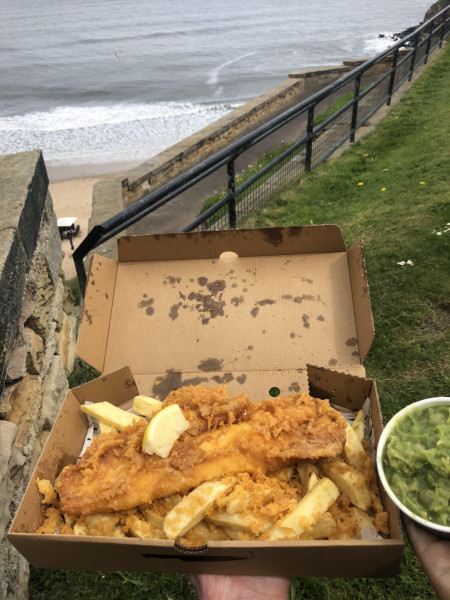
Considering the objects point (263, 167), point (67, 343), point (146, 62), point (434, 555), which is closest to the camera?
point (434, 555)

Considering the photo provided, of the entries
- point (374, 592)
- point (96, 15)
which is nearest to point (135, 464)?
point (374, 592)

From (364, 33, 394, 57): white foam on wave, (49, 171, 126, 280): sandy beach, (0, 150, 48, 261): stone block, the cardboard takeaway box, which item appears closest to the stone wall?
(0, 150, 48, 261): stone block

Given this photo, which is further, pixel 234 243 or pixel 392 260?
pixel 392 260

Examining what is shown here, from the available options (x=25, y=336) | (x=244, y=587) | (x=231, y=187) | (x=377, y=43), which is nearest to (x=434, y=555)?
(x=244, y=587)

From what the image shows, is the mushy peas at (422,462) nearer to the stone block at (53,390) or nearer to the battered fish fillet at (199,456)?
the battered fish fillet at (199,456)

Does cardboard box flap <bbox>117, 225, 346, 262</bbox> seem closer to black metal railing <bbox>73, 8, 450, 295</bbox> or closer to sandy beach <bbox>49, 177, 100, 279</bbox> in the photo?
black metal railing <bbox>73, 8, 450, 295</bbox>

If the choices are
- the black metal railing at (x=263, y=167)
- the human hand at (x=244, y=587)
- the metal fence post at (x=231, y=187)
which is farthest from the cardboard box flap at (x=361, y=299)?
the metal fence post at (x=231, y=187)

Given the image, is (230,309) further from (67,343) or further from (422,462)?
(67,343)
